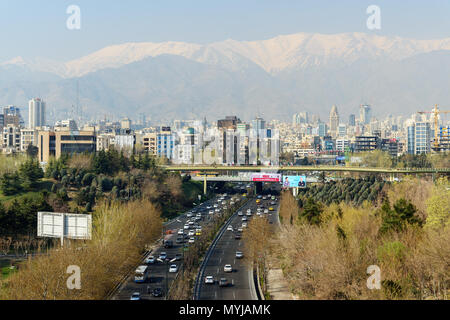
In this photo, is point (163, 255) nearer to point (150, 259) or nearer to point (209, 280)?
point (150, 259)

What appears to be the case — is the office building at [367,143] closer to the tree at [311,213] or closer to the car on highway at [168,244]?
the tree at [311,213]

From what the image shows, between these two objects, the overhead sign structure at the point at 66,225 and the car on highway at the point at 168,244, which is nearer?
the overhead sign structure at the point at 66,225

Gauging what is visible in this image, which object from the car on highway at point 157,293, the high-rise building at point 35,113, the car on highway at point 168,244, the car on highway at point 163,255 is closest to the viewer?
the car on highway at point 157,293

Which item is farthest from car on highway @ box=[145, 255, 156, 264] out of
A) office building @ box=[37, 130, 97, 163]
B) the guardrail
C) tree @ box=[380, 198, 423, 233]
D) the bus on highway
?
office building @ box=[37, 130, 97, 163]

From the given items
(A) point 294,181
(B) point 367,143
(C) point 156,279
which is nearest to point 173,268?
(C) point 156,279

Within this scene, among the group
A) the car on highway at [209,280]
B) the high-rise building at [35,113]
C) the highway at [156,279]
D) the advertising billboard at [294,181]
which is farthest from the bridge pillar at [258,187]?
the high-rise building at [35,113]

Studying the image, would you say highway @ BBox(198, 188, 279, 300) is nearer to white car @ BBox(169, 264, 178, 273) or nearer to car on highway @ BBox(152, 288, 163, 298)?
white car @ BBox(169, 264, 178, 273)

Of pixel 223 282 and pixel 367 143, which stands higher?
pixel 367 143
